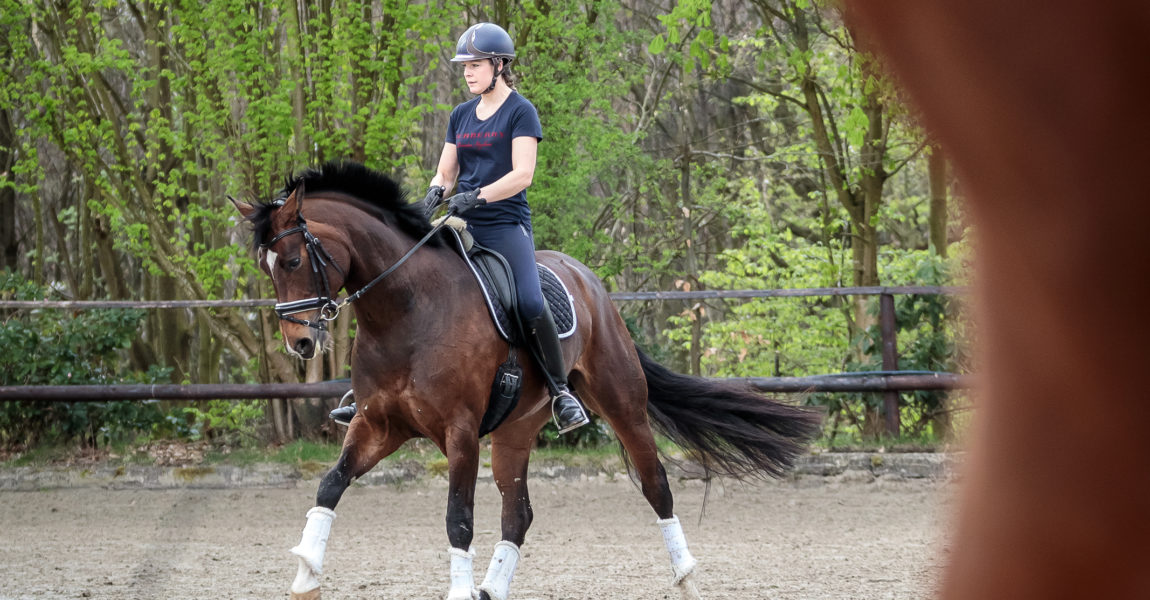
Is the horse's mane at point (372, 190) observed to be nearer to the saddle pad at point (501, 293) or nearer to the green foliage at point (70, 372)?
the saddle pad at point (501, 293)

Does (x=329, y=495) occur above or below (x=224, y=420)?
above

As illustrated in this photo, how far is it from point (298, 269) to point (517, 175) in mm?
1017

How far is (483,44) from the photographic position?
15.5ft

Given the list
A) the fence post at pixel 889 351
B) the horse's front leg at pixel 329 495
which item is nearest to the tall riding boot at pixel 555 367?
the horse's front leg at pixel 329 495

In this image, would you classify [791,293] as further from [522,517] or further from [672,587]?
[522,517]

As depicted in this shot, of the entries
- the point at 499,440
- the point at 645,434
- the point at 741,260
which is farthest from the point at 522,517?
the point at 741,260

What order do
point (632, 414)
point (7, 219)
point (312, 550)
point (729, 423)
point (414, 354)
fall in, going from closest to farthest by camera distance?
point (312, 550) → point (414, 354) → point (632, 414) → point (729, 423) → point (7, 219)

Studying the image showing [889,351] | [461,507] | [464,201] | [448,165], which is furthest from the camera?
[889,351]

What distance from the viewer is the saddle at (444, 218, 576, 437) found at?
187 inches

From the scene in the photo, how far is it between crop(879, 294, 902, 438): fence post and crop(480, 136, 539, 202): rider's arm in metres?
5.13

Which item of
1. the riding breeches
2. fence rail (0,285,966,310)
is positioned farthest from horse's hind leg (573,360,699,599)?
fence rail (0,285,966,310)

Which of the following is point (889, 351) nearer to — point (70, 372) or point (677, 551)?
point (677, 551)

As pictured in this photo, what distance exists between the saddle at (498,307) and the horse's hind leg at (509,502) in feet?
0.81

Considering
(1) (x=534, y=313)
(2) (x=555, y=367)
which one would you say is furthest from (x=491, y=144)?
(2) (x=555, y=367)
